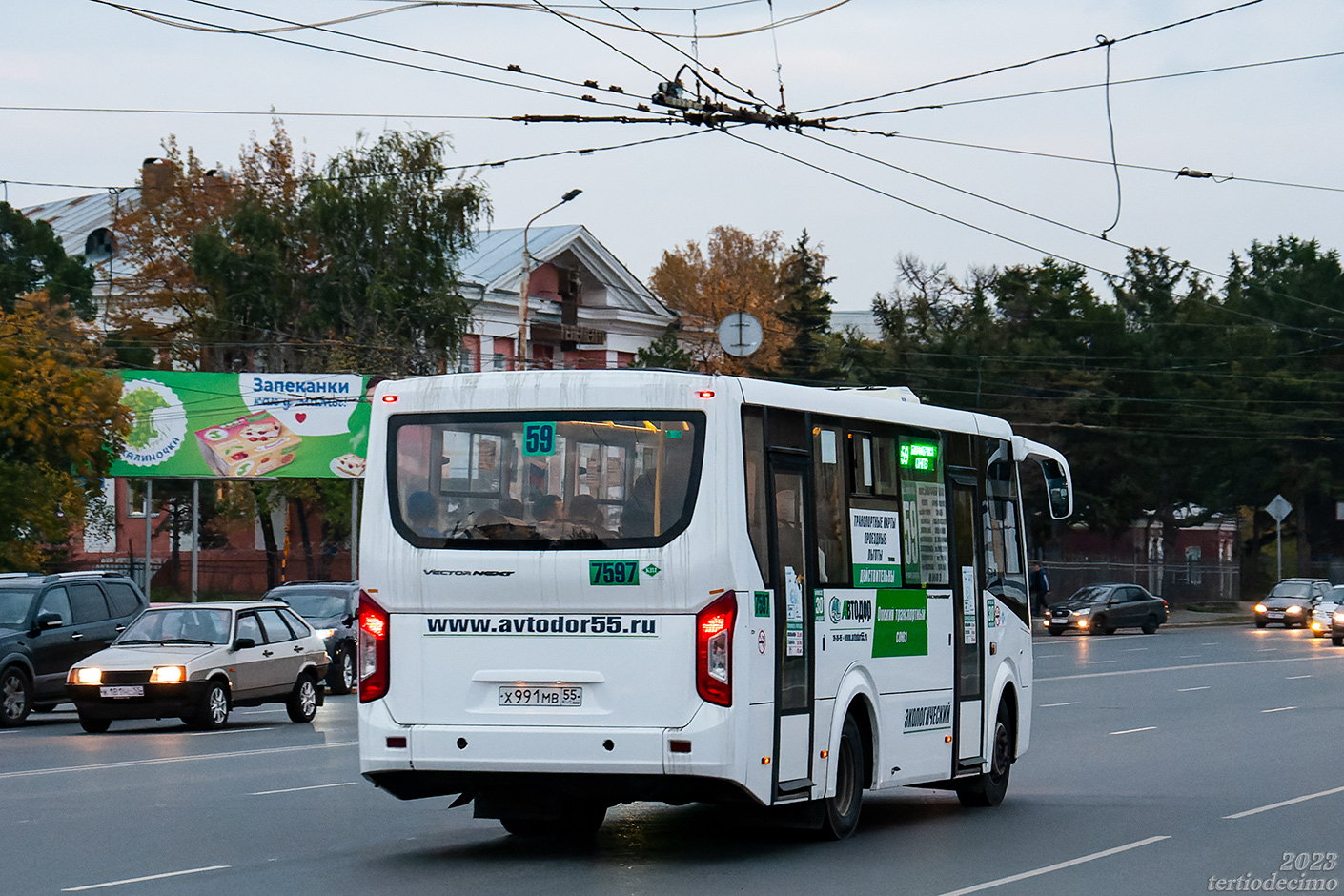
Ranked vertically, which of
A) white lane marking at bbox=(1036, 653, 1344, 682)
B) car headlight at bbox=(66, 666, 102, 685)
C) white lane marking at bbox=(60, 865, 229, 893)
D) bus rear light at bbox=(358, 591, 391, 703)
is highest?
bus rear light at bbox=(358, 591, 391, 703)

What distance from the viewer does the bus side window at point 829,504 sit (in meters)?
11.5

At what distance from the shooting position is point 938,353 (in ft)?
228

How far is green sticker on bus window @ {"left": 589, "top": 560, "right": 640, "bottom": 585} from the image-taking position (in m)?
10.3

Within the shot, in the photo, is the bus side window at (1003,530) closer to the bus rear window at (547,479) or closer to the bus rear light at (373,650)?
the bus rear window at (547,479)

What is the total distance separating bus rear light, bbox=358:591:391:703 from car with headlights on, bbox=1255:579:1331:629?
52963 millimetres

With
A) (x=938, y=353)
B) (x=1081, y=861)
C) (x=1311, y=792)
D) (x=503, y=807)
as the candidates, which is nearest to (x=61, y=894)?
(x=503, y=807)

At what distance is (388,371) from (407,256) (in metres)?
3.66

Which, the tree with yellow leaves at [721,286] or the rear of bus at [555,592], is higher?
the tree with yellow leaves at [721,286]

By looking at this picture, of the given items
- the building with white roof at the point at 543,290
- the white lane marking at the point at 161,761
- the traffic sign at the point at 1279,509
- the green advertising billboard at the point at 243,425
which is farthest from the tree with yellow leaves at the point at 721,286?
the white lane marking at the point at 161,761

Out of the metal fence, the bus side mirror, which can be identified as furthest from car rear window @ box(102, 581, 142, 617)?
the metal fence

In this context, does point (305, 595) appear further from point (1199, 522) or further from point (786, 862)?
point (1199, 522)

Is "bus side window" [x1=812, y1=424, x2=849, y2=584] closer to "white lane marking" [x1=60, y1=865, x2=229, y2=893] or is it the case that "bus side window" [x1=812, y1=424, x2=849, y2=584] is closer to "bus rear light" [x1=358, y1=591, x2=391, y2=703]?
"bus rear light" [x1=358, y1=591, x2=391, y2=703]

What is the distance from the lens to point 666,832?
40.2ft

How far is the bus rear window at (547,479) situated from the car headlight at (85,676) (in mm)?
11428
